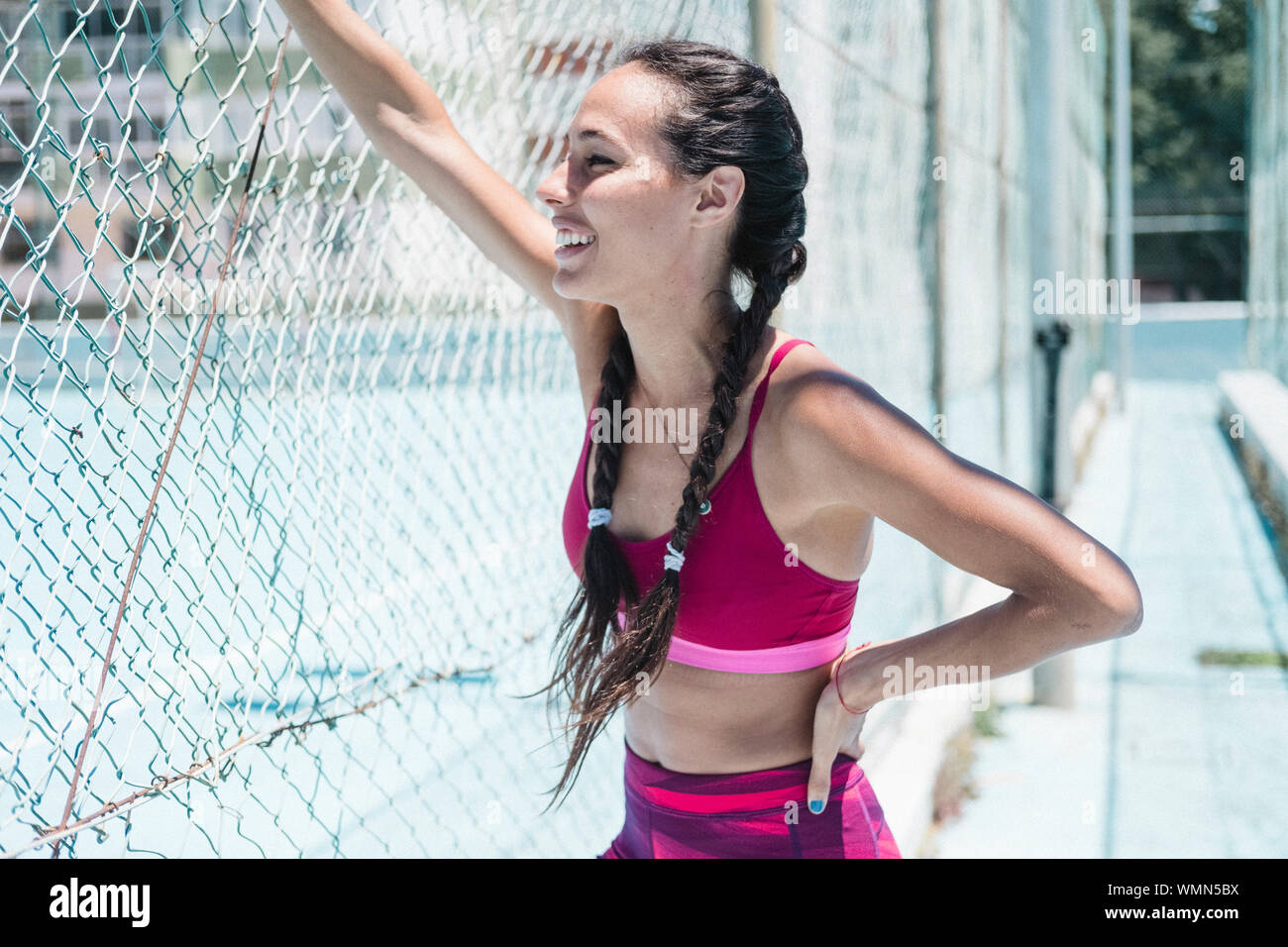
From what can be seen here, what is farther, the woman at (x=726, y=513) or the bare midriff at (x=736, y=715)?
the bare midriff at (x=736, y=715)

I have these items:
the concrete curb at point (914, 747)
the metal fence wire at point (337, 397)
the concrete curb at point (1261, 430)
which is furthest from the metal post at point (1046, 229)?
the concrete curb at point (1261, 430)

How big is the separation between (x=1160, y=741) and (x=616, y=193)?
4113 mm

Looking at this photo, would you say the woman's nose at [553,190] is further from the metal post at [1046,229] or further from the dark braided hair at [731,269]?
the metal post at [1046,229]

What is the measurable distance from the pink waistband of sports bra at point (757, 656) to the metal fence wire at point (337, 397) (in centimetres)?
58

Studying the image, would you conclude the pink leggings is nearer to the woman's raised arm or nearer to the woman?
the woman

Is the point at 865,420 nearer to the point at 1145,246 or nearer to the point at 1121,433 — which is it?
the point at 1121,433

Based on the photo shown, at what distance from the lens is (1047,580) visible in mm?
1608

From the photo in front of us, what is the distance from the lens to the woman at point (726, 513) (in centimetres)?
167

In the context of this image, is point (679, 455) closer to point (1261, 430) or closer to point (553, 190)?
point (553, 190)

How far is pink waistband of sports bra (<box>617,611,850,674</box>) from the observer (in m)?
1.85

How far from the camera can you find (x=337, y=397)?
14.7 feet

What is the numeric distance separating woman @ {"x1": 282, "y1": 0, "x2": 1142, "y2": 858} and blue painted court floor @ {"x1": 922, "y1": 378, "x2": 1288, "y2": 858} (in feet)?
7.89

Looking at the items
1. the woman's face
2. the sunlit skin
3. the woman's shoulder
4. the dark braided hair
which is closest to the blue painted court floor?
the sunlit skin
